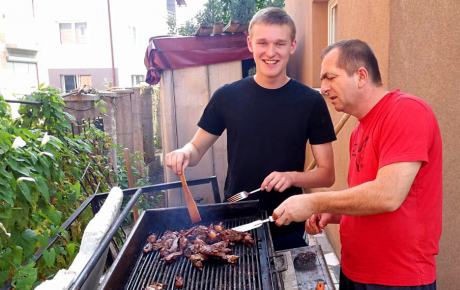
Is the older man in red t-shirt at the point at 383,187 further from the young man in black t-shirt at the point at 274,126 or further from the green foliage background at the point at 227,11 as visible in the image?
the green foliage background at the point at 227,11

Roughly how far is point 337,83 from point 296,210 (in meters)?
0.66

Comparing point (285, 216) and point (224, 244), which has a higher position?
point (285, 216)

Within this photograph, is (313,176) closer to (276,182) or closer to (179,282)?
(276,182)

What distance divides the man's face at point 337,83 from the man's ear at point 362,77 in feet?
0.06

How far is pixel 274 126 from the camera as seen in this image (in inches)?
106

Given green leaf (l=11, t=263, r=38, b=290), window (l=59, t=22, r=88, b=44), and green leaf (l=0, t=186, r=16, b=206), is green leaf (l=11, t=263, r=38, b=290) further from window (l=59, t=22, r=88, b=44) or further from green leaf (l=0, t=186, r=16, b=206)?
window (l=59, t=22, r=88, b=44)

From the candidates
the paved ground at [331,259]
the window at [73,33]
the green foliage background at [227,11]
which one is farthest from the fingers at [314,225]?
the window at [73,33]

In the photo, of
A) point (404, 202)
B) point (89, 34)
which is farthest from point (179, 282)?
point (89, 34)

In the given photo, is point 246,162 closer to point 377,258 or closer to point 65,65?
point 377,258

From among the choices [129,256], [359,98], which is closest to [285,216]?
[359,98]

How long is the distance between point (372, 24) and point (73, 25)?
2220 centimetres

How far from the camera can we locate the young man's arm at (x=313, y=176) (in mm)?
2457

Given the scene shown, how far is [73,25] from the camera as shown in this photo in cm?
2225

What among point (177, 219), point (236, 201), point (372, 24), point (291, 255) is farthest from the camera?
point (372, 24)
